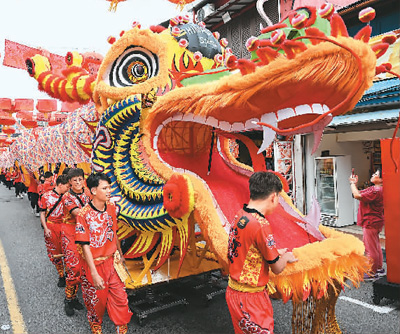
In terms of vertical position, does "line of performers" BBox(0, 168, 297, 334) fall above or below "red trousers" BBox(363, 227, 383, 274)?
above

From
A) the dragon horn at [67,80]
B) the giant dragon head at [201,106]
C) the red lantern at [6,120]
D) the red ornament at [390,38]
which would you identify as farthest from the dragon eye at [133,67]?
the red lantern at [6,120]

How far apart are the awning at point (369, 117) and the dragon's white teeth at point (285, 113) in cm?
435

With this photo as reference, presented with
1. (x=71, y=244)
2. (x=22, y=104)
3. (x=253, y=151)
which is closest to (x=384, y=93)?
(x=253, y=151)

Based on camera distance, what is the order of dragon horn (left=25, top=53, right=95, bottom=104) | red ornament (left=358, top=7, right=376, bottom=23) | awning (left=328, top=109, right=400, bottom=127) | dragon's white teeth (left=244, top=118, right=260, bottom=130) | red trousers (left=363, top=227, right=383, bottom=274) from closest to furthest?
red ornament (left=358, top=7, right=376, bottom=23) → dragon's white teeth (left=244, top=118, right=260, bottom=130) → dragon horn (left=25, top=53, right=95, bottom=104) → red trousers (left=363, top=227, right=383, bottom=274) → awning (left=328, top=109, right=400, bottom=127)

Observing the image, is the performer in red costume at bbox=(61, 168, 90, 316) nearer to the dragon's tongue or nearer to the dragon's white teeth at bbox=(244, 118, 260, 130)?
the dragon's tongue

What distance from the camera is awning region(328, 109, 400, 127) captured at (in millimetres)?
6077

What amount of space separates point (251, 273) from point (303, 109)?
1.06m

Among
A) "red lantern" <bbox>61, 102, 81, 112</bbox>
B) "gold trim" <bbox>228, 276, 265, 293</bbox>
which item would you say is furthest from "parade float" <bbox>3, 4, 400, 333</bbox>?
"red lantern" <bbox>61, 102, 81, 112</bbox>

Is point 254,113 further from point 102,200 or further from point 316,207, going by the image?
point 102,200

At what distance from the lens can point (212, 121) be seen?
2.94m

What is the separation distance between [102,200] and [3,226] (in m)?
7.63

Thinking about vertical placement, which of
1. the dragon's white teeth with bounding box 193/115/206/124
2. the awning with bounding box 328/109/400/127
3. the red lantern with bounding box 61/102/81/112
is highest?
the red lantern with bounding box 61/102/81/112

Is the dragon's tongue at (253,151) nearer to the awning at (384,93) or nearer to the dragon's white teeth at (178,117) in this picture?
the dragon's white teeth at (178,117)

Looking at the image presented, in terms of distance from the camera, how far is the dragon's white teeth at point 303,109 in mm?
2342
